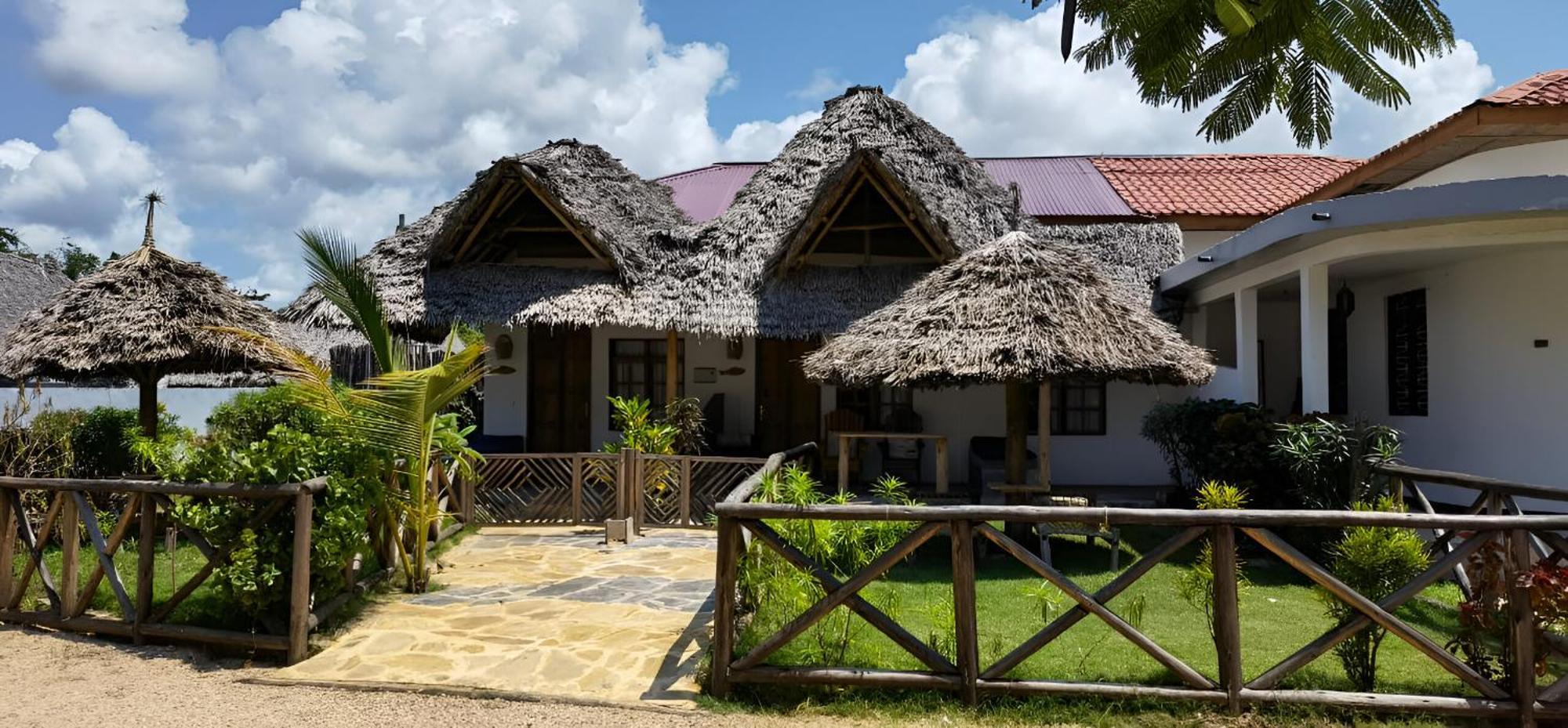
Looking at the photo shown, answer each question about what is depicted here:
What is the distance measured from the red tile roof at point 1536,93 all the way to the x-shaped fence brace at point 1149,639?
5.63 metres

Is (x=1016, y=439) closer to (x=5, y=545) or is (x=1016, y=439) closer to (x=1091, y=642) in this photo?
(x=1091, y=642)

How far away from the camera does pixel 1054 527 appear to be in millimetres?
7898

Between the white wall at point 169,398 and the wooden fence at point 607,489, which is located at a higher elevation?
the white wall at point 169,398

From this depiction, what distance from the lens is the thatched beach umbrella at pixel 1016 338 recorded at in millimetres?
7891

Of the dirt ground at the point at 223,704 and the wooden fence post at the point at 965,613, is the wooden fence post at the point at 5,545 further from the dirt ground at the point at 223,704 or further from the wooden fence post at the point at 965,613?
the wooden fence post at the point at 965,613

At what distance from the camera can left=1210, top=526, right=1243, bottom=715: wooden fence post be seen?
438cm

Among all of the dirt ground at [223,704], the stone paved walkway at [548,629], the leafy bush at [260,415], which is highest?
the leafy bush at [260,415]

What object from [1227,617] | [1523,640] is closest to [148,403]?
[1227,617]

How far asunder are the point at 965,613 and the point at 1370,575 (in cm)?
222

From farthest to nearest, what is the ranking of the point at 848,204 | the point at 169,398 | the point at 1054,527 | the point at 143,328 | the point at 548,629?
the point at 169,398
the point at 848,204
the point at 143,328
the point at 1054,527
the point at 548,629

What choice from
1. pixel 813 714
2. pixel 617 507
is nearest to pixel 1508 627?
pixel 813 714

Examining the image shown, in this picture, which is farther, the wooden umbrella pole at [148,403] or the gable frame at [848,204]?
the gable frame at [848,204]

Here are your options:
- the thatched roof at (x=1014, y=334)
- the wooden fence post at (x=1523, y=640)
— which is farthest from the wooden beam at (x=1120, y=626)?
the thatched roof at (x=1014, y=334)

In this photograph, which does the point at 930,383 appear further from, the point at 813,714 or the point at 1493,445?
the point at 1493,445
